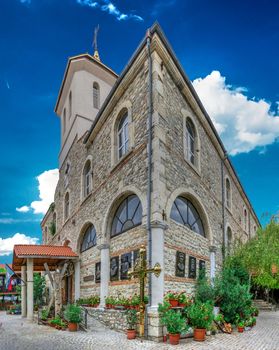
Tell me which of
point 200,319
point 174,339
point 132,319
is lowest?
point 174,339

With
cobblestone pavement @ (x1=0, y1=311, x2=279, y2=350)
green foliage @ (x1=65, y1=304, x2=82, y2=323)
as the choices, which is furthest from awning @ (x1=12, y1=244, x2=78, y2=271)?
green foliage @ (x1=65, y1=304, x2=82, y2=323)

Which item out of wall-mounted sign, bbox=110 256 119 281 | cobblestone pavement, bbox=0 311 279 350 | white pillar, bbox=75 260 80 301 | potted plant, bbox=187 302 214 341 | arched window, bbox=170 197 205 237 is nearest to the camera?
cobblestone pavement, bbox=0 311 279 350

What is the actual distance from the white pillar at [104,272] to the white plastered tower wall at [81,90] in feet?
25.7

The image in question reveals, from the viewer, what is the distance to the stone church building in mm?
11133

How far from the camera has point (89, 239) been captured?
656 inches

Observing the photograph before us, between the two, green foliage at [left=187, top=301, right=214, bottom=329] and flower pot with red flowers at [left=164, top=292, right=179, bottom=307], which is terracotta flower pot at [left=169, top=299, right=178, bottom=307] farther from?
green foliage at [left=187, top=301, right=214, bottom=329]

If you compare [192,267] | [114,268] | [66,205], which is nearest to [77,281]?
[114,268]

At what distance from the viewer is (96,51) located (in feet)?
80.0

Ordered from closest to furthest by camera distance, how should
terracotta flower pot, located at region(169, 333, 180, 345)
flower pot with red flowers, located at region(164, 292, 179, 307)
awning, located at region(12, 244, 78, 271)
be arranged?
terracotta flower pot, located at region(169, 333, 180, 345) < flower pot with red flowers, located at region(164, 292, 179, 307) < awning, located at region(12, 244, 78, 271)

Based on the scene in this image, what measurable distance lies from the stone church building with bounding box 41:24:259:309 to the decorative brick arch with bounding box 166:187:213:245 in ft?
0.13

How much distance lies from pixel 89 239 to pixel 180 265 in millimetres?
6184

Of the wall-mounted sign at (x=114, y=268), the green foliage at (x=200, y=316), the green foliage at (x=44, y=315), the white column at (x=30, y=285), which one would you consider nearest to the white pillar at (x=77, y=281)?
the green foliage at (x=44, y=315)

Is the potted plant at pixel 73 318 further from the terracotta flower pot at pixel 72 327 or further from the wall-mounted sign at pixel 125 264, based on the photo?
the wall-mounted sign at pixel 125 264

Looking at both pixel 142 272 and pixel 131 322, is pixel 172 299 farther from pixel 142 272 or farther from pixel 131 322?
pixel 142 272
